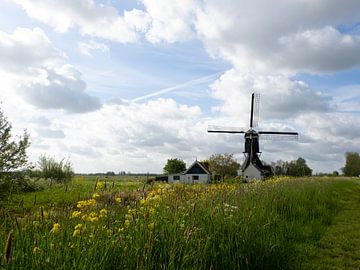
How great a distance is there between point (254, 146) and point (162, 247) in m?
50.7

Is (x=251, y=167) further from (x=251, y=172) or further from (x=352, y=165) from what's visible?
(x=352, y=165)

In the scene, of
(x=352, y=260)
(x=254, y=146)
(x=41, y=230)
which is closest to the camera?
(x=41, y=230)

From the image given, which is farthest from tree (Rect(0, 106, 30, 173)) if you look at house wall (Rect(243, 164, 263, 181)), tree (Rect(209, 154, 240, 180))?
tree (Rect(209, 154, 240, 180))

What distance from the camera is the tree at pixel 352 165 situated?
390 feet

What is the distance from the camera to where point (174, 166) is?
235 ft

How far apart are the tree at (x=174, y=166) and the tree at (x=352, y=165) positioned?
70.1m

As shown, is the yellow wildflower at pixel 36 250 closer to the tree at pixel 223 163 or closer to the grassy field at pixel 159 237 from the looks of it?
the grassy field at pixel 159 237

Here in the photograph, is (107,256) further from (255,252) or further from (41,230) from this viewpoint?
(255,252)

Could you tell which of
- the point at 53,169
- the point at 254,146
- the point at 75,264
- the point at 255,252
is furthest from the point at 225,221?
the point at 254,146

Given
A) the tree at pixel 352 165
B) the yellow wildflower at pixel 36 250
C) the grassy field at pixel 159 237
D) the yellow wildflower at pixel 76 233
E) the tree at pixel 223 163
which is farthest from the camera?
the tree at pixel 352 165

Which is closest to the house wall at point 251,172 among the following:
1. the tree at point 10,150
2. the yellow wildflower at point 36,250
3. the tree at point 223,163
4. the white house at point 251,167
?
the white house at point 251,167

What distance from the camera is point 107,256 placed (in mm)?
3939

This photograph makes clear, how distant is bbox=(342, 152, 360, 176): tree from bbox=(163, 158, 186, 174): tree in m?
70.1

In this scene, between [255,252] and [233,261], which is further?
[255,252]
